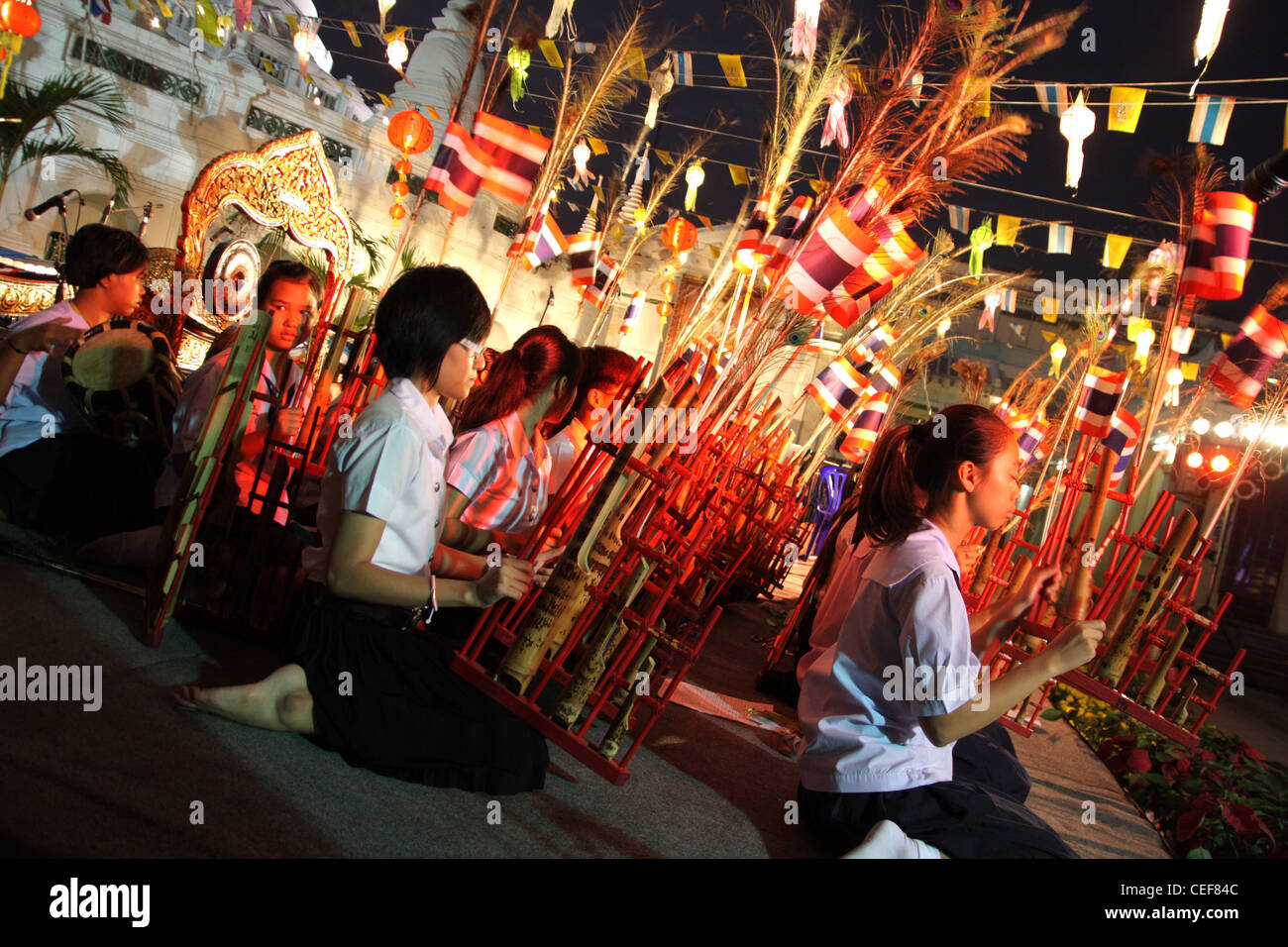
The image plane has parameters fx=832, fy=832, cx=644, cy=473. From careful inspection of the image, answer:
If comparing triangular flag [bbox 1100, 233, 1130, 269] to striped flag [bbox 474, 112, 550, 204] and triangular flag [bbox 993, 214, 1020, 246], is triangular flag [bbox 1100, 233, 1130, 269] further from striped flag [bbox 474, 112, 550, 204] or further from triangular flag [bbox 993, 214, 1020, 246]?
striped flag [bbox 474, 112, 550, 204]

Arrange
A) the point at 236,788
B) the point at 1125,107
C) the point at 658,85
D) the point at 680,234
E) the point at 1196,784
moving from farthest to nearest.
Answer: the point at 680,234 → the point at 658,85 → the point at 1125,107 → the point at 1196,784 → the point at 236,788

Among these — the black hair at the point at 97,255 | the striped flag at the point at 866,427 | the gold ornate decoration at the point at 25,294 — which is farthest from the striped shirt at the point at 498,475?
the striped flag at the point at 866,427

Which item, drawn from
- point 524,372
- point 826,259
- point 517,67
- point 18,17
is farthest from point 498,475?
point 18,17

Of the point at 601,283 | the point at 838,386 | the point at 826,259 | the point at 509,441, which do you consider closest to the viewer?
the point at 509,441

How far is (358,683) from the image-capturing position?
1.92 metres

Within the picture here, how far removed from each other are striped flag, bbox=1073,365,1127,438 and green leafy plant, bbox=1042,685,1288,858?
168cm

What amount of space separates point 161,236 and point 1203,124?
11.7m

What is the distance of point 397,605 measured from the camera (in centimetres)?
193

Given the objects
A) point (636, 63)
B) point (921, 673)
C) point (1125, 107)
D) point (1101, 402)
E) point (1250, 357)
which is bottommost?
point (921, 673)

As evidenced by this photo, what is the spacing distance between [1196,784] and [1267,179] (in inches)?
125

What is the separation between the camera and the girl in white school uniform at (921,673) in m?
1.83

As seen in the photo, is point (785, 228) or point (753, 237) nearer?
point (785, 228)

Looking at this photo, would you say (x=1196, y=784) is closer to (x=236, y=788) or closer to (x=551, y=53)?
(x=236, y=788)
